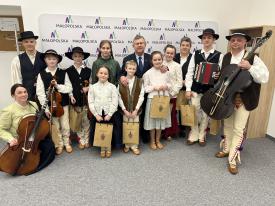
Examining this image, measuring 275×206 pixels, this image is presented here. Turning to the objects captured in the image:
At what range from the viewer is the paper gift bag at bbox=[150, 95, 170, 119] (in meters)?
2.84

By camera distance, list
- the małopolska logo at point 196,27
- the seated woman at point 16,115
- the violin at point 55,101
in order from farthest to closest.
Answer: the małopolska logo at point 196,27, the violin at point 55,101, the seated woman at point 16,115

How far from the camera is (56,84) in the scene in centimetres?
268

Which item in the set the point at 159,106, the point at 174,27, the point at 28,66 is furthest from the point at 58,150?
the point at 174,27

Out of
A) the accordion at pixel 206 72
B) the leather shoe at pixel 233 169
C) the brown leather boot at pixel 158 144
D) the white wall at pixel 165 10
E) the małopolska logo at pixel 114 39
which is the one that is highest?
the white wall at pixel 165 10

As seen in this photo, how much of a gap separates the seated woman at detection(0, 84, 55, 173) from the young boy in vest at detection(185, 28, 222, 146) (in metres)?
1.84

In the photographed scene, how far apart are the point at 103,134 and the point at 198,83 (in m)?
1.30

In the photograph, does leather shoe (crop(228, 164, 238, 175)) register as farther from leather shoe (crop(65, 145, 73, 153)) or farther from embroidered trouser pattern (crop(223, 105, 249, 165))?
leather shoe (crop(65, 145, 73, 153))

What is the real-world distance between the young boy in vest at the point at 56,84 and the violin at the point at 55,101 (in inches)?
0.5

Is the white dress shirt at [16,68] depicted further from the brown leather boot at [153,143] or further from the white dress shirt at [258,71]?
the white dress shirt at [258,71]

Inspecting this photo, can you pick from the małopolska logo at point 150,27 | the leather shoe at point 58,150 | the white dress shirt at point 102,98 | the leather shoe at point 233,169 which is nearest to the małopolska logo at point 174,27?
the małopolska logo at point 150,27

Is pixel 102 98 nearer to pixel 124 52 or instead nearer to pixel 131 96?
pixel 131 96

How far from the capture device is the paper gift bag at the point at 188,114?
3.02m

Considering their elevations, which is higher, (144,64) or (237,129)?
(144,64)

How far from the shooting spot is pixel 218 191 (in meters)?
2.23
